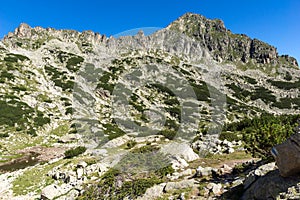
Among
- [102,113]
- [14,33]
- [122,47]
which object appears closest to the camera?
[102,113]

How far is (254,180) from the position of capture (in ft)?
36.4

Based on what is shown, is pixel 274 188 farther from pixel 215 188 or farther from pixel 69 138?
pixel 69 138

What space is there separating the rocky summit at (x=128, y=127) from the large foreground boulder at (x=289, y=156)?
0.30 m

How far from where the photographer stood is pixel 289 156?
8.64m

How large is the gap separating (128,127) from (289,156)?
47877 mm

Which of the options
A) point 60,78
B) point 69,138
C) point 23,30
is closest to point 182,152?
point 69,138

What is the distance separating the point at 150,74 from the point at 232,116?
4948cm

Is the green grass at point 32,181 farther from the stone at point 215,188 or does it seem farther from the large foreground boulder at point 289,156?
the large foreground boulder at point 289,156

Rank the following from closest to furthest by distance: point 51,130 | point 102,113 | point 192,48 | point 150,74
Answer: point 51,130
point 102,113
point 150,74
point 192,48

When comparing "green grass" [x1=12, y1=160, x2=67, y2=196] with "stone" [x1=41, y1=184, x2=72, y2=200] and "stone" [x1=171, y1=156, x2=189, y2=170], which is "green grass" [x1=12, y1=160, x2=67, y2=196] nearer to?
"stone" [x1=41, y1=184, x2=72, y2=200]

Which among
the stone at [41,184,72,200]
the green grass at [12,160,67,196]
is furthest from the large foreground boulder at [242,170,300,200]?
the green grass at [12,160,67,196]

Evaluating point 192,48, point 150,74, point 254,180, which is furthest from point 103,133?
point 192,48

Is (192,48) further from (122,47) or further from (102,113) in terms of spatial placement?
(102,113)

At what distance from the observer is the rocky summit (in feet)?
46.4
